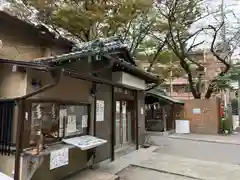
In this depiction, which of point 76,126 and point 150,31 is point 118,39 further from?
point 150,31

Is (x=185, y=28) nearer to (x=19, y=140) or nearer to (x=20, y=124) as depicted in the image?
(x=20, y=124)

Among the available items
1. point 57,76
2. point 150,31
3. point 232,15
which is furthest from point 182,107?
point 57,76

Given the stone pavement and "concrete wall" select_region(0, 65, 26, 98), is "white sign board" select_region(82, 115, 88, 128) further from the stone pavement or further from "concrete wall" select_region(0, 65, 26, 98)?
"concrete wall" select_region(0, 65, 26, 98)

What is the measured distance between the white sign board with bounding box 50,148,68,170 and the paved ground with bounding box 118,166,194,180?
1743mm

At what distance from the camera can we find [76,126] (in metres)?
5.97

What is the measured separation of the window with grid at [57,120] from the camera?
4.84 meters

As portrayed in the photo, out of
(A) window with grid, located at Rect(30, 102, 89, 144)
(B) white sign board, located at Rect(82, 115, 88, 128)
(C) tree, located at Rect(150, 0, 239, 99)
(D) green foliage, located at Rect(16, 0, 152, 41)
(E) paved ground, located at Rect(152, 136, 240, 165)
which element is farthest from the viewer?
(C) tree, located at Rect(150, 0, 239, 99)

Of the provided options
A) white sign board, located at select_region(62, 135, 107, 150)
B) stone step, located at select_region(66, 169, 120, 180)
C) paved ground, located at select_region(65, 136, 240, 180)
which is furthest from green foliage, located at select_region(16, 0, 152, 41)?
stone step, located at select_region(66, 169, 120, 180)

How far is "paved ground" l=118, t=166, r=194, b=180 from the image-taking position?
6.01 metres

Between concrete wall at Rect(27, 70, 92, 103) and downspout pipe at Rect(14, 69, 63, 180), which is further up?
concrete wall at Rect(27, 70, 92, 103)

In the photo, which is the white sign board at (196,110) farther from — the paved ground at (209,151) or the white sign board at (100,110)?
the white sign board at (100,110)

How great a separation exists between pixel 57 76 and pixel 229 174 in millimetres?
5541

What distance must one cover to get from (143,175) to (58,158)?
2.58 m

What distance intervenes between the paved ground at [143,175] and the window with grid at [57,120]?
66.2 inches
